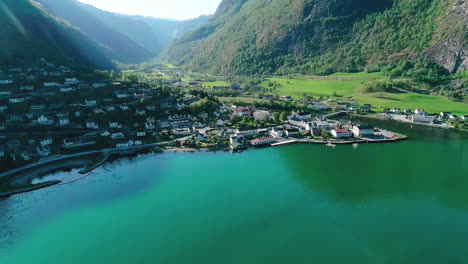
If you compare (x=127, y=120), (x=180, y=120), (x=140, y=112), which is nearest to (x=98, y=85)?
(x=140, y=112)

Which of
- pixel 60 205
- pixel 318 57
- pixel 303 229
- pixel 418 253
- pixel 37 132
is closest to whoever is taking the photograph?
pixel 418 253

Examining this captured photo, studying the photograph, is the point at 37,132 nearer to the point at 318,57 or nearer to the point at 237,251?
the point at 237,251

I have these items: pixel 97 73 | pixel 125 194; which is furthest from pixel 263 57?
pixel 125 194

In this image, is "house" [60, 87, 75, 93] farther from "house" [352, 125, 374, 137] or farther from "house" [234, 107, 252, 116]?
"house" [352, 125, 374, 137]

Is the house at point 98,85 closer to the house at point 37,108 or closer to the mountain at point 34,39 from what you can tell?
the house at point 37,108

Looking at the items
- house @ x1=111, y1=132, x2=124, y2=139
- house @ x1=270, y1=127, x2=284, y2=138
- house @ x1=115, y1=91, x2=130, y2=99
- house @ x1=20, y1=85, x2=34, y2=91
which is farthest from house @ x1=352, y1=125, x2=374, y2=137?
house @ x1=20, y1=85, x2=34, y2=91

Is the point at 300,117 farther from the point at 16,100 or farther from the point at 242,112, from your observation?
the point at 16,100

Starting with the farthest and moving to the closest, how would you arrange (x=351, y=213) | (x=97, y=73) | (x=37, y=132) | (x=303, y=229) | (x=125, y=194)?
(x=97, y=73)
(x=37, y=132)
(x=125, y=194)
(x=351, y=213)
(x=303, y=229)
